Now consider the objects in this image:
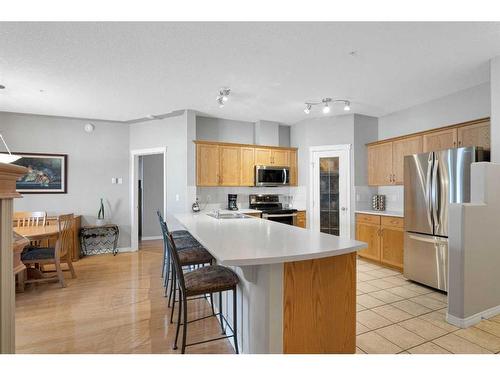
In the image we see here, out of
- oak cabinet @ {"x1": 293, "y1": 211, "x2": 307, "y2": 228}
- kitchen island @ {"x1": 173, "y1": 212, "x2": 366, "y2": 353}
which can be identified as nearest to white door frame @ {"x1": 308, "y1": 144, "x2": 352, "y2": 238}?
oak cabinet @ {"x1": 293, "y1": 211, "x2": 307, "y2": 228}

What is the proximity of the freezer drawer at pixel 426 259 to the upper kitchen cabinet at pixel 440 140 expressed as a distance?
4.40ft

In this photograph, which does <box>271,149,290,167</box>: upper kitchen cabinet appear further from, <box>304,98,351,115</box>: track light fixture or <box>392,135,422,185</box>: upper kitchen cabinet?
<box>392,135,422,185</box>: upper kitchen cabinet

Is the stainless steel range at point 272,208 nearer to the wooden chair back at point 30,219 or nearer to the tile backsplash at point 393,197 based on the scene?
the tile backsplash at point 393,197

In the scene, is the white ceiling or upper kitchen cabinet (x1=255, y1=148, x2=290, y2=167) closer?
the white ceiling

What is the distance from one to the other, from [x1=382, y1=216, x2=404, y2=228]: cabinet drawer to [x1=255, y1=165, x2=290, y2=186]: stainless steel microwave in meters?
2.00

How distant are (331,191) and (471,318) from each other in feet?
9.76

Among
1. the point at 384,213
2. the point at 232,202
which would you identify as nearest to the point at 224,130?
the point at 232,202

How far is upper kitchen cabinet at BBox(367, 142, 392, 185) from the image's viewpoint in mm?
4680

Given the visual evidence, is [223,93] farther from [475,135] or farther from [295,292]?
[475,135]

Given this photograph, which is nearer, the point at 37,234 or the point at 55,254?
the point at 37,234

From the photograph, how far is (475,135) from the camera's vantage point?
3.45m

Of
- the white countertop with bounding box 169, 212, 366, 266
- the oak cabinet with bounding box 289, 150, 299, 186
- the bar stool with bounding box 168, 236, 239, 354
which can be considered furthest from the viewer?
the oak cabinet with bounding box 289, 150, 299, 186

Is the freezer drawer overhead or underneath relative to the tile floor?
overhead
